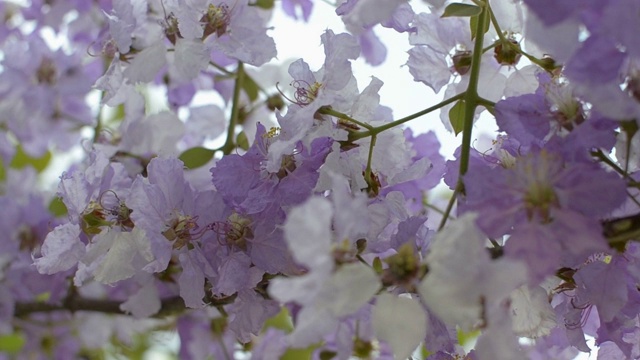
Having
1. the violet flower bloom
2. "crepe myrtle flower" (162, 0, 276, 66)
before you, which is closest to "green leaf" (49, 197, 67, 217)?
the violet flower bloom

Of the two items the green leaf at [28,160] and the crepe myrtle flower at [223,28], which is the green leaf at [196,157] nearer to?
the crepe myrtle flower at [223,28]

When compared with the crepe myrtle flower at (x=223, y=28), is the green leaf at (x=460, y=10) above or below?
above

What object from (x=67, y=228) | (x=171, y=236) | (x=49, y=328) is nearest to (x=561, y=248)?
(x=171, y=236)

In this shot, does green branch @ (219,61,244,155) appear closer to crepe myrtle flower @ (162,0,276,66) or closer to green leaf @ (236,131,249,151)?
green leaf @ (236,131,249,151)

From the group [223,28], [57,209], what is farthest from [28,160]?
[223,28]

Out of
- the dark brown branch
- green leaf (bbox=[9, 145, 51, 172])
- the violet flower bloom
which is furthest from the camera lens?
green leaf (bbox=[9, 145, 51, 172])

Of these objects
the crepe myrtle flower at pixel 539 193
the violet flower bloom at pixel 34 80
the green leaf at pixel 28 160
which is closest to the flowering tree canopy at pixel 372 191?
the crepe myrtle flower at pixel 539 193
